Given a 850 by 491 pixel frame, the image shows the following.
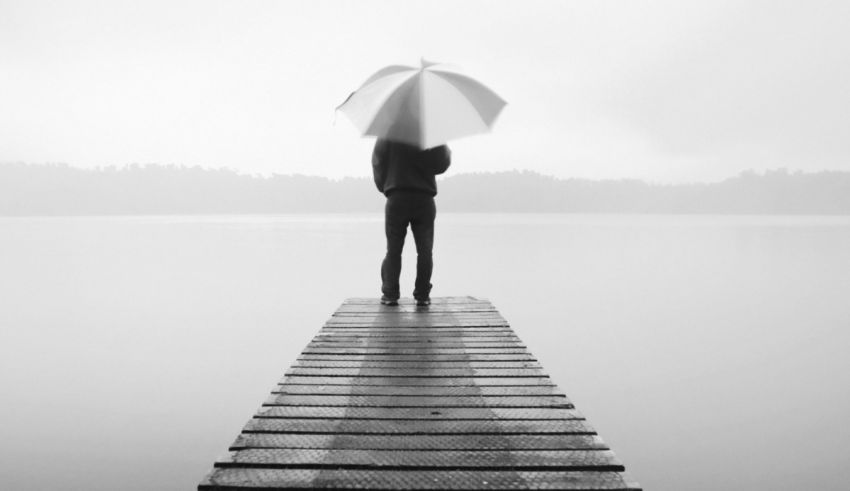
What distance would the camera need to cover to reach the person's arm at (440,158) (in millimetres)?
5656

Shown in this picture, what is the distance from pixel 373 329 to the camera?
18.0 feet

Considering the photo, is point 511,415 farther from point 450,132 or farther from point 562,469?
point 450,132

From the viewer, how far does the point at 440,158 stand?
18.7ft

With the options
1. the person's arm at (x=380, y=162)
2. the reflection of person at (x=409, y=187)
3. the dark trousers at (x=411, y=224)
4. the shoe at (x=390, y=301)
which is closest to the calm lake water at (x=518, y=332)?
the shoe at (x=390, y=301)

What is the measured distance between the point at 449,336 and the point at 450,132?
193 centimetres

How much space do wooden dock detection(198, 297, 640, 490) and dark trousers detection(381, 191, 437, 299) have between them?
4.67 ft

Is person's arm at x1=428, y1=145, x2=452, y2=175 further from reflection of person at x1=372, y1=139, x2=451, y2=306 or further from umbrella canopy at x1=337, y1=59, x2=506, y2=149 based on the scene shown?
umbrella canopy at x1=337, y1=59, x2=506, y2=149

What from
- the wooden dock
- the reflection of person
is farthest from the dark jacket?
the wooden dock

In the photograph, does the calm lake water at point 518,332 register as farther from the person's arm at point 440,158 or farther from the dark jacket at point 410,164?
the person's arm at point 440,158

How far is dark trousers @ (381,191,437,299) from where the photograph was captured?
5832 millimetres

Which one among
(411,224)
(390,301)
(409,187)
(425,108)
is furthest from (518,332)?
(425,108)

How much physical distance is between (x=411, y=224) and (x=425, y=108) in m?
1.46

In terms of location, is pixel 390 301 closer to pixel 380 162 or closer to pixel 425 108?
pixel 380 162

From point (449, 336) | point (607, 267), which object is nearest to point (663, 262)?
point (607, 267)
